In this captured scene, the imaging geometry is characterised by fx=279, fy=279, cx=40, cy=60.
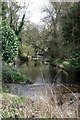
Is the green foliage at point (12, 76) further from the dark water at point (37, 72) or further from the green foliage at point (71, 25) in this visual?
the green foliage at point (71, 25)

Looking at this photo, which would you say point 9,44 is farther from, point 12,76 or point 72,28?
point 72,28

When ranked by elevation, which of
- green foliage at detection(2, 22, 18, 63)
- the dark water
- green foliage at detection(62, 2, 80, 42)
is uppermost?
green foliage at detection(62, 2, 80, 42)

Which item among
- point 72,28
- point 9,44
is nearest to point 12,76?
point 9,44

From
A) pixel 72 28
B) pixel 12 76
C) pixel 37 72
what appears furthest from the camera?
pixel 37 72

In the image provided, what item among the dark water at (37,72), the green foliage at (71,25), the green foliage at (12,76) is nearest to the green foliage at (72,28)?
the green foliage at (71,25)

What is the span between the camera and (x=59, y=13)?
10.6 ft

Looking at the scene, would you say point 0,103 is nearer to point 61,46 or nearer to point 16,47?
point 61,46

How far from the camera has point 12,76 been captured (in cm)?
385

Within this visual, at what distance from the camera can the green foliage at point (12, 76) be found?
3.77 m

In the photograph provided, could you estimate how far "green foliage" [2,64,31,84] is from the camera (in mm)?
3774

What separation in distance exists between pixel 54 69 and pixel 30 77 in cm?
39

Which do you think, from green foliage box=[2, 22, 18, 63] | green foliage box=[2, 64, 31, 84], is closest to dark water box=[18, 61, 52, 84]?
green foliage box=[2, 64, 31, 84]

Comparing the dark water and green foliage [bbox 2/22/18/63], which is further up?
green foliage [bbox 2/22/18/63]

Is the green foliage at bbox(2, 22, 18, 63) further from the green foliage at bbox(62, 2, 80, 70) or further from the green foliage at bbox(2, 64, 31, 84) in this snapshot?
the green foliage at bbox(62, 2, 80, 70)
